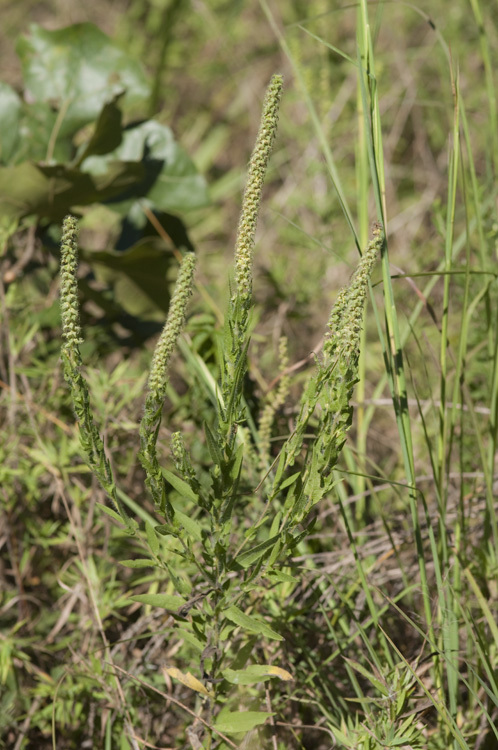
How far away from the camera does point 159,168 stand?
2.01m

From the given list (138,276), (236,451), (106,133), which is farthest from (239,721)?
(106,133)

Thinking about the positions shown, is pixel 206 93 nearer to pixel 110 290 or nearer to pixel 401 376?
pixel 110 290

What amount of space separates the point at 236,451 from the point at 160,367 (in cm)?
15

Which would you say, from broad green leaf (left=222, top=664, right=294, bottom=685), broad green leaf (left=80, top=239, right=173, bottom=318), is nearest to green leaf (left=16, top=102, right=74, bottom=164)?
broad green leaf (left=80, top=239, right=173, bottom=318)

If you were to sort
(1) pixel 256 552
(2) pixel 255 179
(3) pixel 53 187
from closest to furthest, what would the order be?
(2) pixel 255 179 → (1) pixel 256 552 → (3) pixel 53 187

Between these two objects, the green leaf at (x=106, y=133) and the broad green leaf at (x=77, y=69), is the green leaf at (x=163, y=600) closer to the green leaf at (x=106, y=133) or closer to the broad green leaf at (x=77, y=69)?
the green leaf at (x=106, y=133)

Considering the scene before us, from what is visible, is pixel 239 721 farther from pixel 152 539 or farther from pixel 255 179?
pixel 255 179

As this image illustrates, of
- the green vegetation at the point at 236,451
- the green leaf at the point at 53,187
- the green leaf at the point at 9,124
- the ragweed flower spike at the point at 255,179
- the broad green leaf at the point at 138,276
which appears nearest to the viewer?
the ragweed flower spike at the point at 255,179

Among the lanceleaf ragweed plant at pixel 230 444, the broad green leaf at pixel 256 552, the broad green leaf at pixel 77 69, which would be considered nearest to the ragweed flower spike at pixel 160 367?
the lanceleaf ragweed plant at pixel 230 444

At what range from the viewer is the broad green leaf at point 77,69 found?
2.00 meters

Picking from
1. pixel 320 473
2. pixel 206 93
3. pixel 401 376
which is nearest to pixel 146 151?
pixel 401 376

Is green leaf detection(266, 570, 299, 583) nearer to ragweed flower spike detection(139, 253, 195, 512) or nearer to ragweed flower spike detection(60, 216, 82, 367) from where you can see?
ragweed flower spike detection(139, 253, 195, 512)

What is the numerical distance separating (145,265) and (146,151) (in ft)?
1.14

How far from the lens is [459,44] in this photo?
2967 mm
